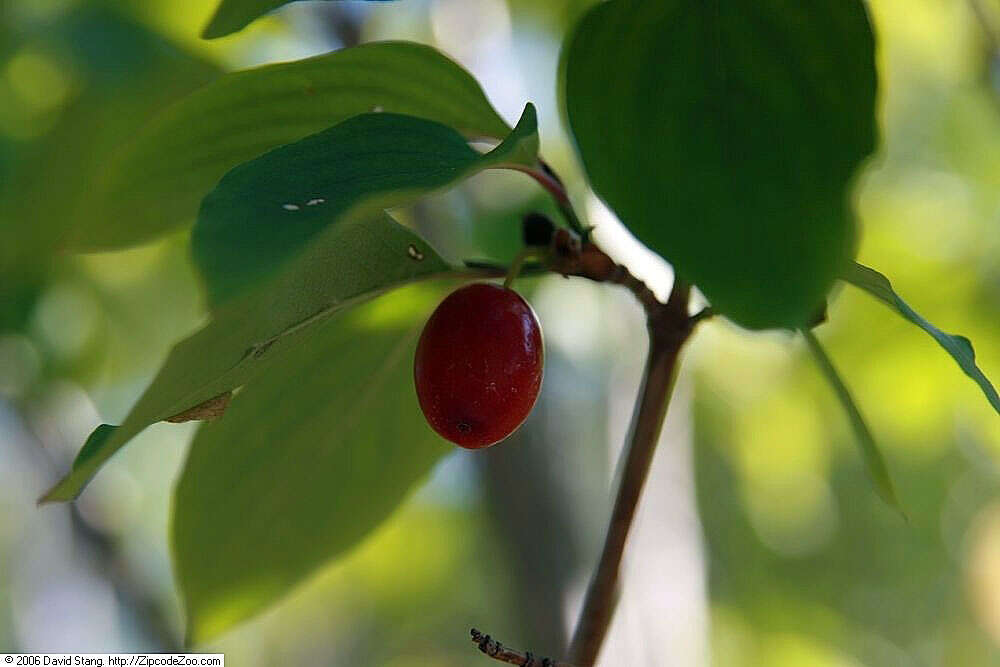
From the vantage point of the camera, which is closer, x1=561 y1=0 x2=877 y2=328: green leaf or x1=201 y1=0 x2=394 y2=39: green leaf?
x1=561 y1=0 x2=877 y2=328: green leaf

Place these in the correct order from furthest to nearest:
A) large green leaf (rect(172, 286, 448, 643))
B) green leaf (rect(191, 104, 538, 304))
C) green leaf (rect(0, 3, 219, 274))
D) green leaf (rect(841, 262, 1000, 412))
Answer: green leaf (rect(0, 3, 219, 274)) < large green leaf (rect(172, 286, 448, 643)) < green leaf (rect(841, 262, 1000, 412)) < green leaf (rect(191, 104, 538, 304))

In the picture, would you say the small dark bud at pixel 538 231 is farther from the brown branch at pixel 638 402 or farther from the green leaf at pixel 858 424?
the green leaf at pixel 858 424

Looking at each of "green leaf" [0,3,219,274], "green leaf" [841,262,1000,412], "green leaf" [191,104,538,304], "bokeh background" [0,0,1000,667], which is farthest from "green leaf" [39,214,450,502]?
"green leaf" [0,3,219,274]

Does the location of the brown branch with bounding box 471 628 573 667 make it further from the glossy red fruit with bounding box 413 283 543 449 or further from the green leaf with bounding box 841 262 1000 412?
the green leaf with bounding box 841 262 1000 412

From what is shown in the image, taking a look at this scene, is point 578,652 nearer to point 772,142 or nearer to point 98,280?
point 772,142

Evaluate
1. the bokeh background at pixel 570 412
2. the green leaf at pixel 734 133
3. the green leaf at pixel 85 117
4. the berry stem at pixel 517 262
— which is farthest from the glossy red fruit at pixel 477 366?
the green leaf at pixel 85 117

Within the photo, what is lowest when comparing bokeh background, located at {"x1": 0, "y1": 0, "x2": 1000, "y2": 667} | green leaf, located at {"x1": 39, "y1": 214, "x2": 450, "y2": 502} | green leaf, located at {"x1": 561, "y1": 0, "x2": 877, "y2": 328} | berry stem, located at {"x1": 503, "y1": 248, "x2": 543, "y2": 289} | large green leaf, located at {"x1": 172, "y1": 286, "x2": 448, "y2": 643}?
bokeh background, located at {"x1": 0, "y1": 0, "x2": 1000, "y2": 667}

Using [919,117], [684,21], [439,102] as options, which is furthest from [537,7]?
[684,21]
